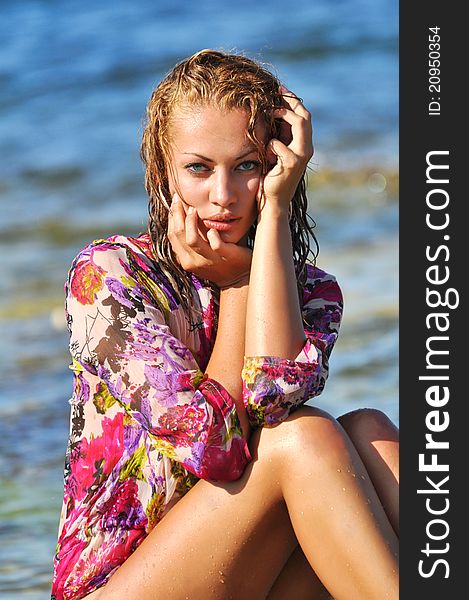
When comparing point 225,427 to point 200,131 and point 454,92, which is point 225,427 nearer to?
point 200,131

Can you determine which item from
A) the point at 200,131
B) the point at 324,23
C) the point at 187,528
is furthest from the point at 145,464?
the point at 324,23

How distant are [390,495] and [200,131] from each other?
102cm

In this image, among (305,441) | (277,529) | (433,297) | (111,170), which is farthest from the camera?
(111,170)

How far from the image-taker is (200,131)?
129 inches

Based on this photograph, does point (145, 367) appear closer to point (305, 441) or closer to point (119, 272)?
point (119, 272)

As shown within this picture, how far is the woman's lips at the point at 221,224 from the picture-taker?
333cm

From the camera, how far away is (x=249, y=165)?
10.9ft

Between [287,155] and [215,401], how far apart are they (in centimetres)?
66

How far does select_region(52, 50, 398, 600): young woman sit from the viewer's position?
3096mm

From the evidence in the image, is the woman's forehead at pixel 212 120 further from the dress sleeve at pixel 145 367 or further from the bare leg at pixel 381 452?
the bare leg at pixel 381 452

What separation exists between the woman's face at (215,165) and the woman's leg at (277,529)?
55 centimetres

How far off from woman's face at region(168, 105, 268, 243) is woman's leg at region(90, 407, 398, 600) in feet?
1.80

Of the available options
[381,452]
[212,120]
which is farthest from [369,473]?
[212,120]

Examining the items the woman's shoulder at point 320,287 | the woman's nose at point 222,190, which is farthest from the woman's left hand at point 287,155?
the woman's shoulder at point 320,287
